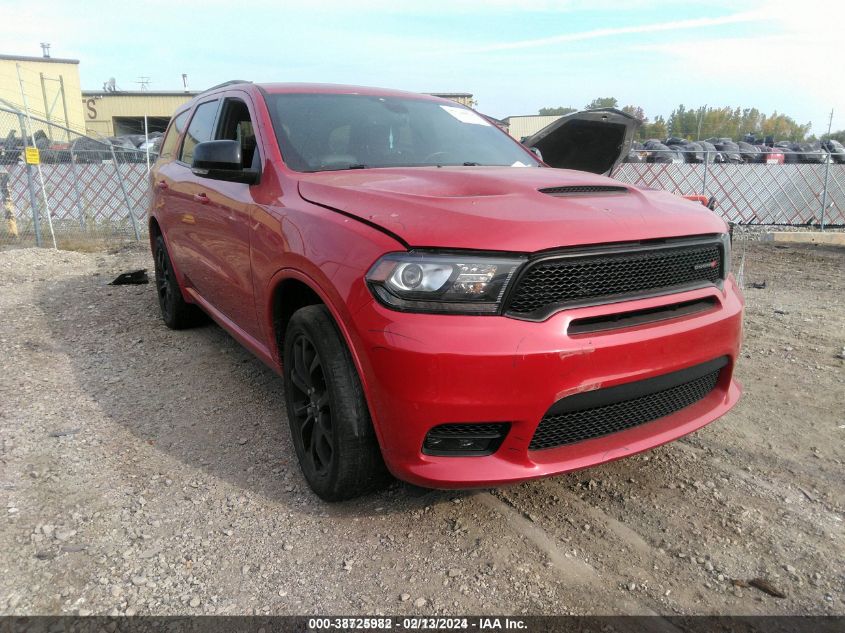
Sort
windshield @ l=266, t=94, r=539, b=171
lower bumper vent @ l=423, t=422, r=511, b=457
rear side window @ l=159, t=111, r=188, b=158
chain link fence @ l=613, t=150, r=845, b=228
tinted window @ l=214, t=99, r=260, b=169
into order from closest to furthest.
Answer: lower bumper vent @ l=423, t=422, r=511, b=457 → windshield @ l=266, t=94, r=539, b=171 → tinted window @ l=214, t=99, r=260, b=169 → rear side window @ l=159, t=111, r=188, b=158 → chain link fence @ l=613, t=150, r=845, b=228

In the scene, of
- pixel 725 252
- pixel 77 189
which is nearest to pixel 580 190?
pixel 725 252

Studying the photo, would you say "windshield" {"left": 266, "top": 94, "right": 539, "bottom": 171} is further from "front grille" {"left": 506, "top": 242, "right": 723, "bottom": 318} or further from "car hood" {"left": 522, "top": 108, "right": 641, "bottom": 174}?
"car hood" {"left": 522, "top": 108, "right": 641, "bottom": 174}

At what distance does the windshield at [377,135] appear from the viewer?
294 centimetres

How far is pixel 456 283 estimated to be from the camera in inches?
75.2

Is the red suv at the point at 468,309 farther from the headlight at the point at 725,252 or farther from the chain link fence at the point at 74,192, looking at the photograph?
the chain link fence at the point at 74,192

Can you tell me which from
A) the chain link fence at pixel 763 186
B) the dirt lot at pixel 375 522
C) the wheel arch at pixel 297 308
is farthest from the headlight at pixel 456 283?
the chain link fence at pixel 763 186

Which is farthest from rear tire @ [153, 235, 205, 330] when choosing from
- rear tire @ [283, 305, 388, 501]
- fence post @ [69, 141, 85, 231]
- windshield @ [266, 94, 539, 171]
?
fence post @ [69, 141, 85, 231]

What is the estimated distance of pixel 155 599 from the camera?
201 cm

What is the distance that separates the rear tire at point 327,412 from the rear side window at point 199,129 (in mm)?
2083

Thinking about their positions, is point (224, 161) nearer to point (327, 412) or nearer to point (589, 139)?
point (327, 412)

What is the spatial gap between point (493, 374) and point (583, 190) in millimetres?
1025

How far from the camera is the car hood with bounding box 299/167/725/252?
6.39ft

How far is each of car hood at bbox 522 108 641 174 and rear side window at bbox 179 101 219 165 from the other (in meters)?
2.80

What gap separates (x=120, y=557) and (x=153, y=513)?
0.92ft
